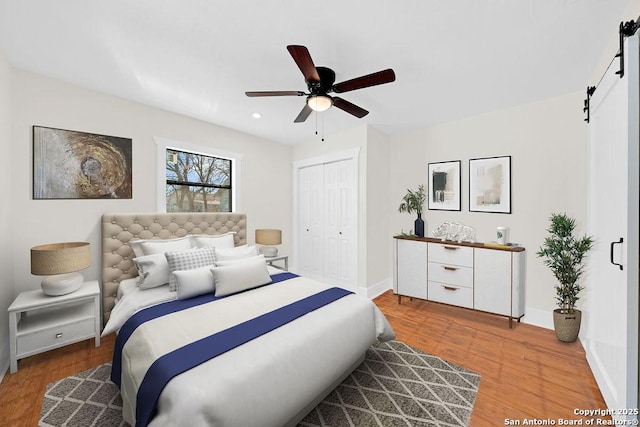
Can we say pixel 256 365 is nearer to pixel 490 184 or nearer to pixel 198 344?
pixel 198 344

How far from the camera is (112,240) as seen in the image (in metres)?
2.82

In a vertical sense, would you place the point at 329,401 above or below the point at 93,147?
below

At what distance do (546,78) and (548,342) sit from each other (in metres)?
2.63

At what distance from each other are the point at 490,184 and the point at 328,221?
2395mm

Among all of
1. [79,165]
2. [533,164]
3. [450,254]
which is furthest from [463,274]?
[79,165]

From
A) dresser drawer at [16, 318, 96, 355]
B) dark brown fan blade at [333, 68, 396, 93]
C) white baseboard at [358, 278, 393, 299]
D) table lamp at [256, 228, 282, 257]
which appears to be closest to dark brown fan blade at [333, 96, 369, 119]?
dark brown fan blade at [333, 68, 396, 93]

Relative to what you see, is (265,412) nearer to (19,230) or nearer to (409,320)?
(409,320)

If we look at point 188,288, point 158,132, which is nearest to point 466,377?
point 188,288

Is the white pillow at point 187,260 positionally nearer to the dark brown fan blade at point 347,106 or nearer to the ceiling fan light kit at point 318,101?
the ceiling fan light kit at point 318,101

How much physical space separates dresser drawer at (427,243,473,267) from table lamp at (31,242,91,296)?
3.81 meters

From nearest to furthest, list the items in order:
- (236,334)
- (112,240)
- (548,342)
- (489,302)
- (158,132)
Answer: (236,334) → (548,342) → (112,240) → (489,302) → (158,132)

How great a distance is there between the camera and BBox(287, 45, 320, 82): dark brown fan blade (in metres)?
1.56

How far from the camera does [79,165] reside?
2.71 metres

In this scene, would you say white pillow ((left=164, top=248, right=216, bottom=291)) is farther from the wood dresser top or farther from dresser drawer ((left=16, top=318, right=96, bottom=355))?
the wood dresser top
